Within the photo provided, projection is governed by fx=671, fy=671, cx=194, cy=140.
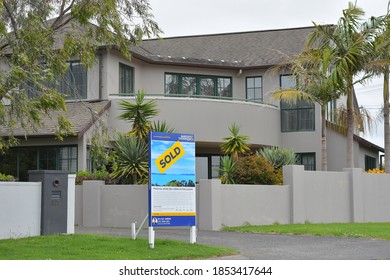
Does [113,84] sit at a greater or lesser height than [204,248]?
greater

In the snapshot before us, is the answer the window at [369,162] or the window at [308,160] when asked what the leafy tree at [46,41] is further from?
the window at [369,162]

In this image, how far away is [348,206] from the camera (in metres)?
25.6

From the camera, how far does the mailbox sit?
56.2 feet

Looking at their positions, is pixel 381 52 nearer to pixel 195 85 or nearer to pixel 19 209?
pixel 195 85

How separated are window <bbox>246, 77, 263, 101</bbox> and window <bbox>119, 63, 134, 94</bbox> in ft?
19.1

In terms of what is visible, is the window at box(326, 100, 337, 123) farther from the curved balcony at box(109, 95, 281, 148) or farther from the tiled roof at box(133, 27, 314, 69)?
the curved balcony at box(109, 95, 281, 148)

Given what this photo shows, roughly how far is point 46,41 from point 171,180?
433 centimetres

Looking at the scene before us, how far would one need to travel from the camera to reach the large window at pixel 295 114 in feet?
102

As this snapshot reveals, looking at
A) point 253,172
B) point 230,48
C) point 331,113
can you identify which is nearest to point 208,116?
point 253,172

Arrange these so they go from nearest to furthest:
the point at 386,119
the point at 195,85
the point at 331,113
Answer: the point at 386,119 < the point at 195,85 < the point at 331,113

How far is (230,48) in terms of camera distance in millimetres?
34875

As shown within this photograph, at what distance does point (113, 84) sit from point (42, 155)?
13.7ft

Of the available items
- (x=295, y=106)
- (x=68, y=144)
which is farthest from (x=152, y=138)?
(x=295, y=106)

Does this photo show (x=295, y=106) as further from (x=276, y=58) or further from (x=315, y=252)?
(x=315, y=252)
